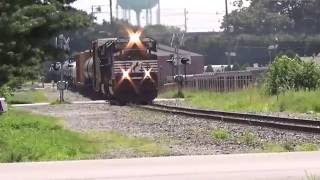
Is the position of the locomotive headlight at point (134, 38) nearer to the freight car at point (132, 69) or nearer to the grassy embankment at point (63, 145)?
the freight car at point (132, 69)

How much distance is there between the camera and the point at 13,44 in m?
13.9

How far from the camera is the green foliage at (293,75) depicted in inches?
1652

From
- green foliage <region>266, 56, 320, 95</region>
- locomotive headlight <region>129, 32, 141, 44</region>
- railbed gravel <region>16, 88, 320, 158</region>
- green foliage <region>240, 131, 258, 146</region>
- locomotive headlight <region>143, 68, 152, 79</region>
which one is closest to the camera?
railbed gravel <region>16, 88, 320, 158</region>

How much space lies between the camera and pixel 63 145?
1541cm

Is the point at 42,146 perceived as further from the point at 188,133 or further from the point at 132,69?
the point at 132,69

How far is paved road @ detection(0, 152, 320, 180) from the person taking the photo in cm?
846

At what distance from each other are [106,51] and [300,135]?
24.1 metres

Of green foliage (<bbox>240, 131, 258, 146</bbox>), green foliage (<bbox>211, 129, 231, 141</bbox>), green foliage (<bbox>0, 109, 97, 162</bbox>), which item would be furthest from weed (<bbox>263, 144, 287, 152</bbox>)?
green foliage (<bbox>0, 109, 97, 162</bbox>)

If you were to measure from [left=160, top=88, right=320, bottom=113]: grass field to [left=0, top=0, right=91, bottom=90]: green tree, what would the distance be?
16.6m

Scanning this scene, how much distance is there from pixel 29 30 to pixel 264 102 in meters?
23.0

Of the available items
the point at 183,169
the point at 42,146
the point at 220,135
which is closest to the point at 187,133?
the point at 220,135

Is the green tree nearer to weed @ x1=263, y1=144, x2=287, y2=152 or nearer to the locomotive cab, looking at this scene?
weed @ x1=263, y1=144, x2=287, y2=152

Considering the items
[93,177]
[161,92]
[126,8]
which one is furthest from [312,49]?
[93,177]

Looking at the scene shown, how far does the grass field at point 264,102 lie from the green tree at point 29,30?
16.6 metres
